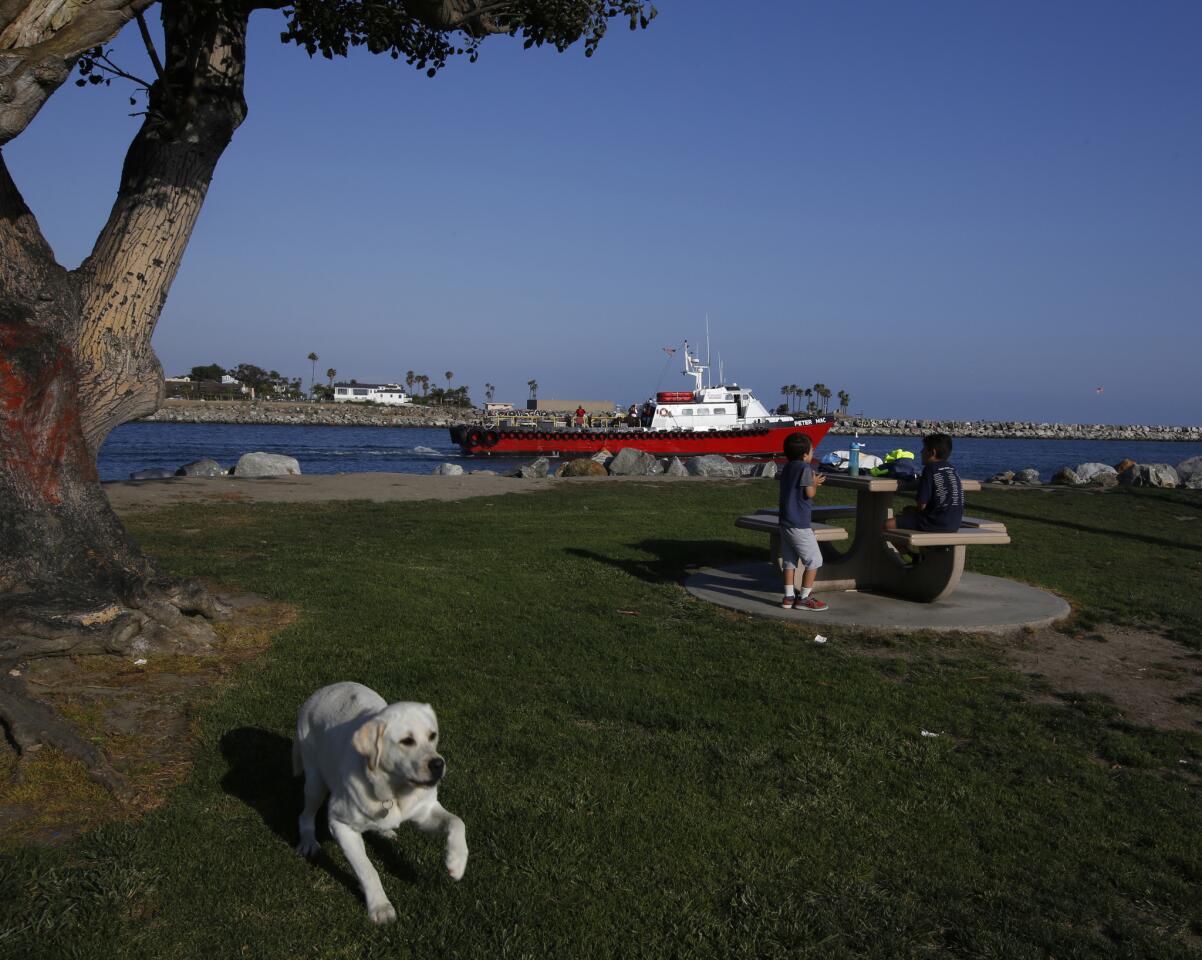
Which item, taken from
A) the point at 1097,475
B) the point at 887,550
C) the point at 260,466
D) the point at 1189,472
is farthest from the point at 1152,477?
the point at 260,466

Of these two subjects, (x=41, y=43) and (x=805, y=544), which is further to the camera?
(x=805, y=544)

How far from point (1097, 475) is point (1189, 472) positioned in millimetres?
2251

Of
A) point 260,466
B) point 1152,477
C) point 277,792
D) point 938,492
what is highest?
point 938,492

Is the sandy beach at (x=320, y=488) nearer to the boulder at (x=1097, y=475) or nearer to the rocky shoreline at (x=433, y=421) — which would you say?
the boulder at (x=1097, y=475)

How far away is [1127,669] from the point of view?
6828 millimetres

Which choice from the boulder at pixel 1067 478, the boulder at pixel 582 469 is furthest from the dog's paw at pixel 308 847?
the boulder at pixel 582 469

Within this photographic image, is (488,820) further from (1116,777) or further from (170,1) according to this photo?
(170,1)

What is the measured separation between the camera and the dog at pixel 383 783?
327 cm

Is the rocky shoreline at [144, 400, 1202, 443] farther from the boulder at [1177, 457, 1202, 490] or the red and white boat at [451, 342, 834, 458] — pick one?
the boulder at [1177, 457, 1202, 490]

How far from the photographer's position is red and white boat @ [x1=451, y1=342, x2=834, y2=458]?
46938 mm

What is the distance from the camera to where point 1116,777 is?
4730mm

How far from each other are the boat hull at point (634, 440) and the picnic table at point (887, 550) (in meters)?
33.9

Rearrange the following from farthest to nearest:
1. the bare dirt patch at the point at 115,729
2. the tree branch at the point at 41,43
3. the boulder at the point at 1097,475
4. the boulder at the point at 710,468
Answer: the boulder at the point at 710,468
the boulder at the point at 1097,475
the tree branch at the point at 41,43
the bare dirt patch at the point at 115,729

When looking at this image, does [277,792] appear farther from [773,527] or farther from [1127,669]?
[1127,669]
